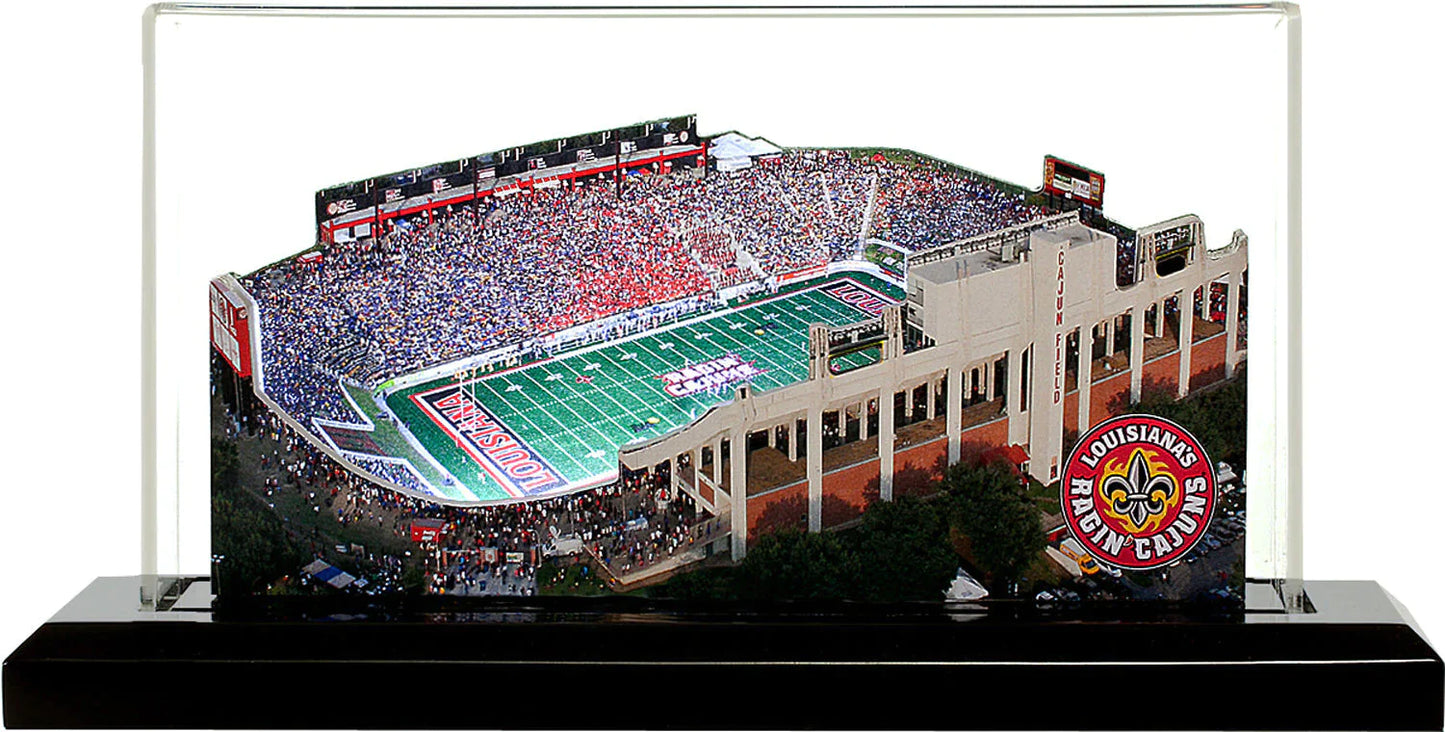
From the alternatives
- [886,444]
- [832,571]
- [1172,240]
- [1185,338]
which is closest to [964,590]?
[832,571]

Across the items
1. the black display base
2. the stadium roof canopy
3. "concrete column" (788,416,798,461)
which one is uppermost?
the stadium roof canopy

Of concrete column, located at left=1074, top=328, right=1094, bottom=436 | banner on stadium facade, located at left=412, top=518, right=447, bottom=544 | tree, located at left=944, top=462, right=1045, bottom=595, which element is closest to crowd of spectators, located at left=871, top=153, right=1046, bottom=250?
concrete column, located at left=1074, top=328, right=1094, bottom=436

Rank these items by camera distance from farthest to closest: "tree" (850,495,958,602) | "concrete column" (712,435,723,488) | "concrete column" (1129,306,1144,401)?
Answer: "concrete column" (1129,306,1144,401), "tree" (850,495,958,602), "concrete column" (712,435,723,488)

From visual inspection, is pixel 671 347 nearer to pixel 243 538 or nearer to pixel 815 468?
pixel 815 468

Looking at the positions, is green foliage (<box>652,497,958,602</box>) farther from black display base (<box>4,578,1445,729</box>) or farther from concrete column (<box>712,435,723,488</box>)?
black display base (<box>4,578,1445,729</box>)

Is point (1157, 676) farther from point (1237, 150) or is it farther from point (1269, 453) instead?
point (1237, 150)
